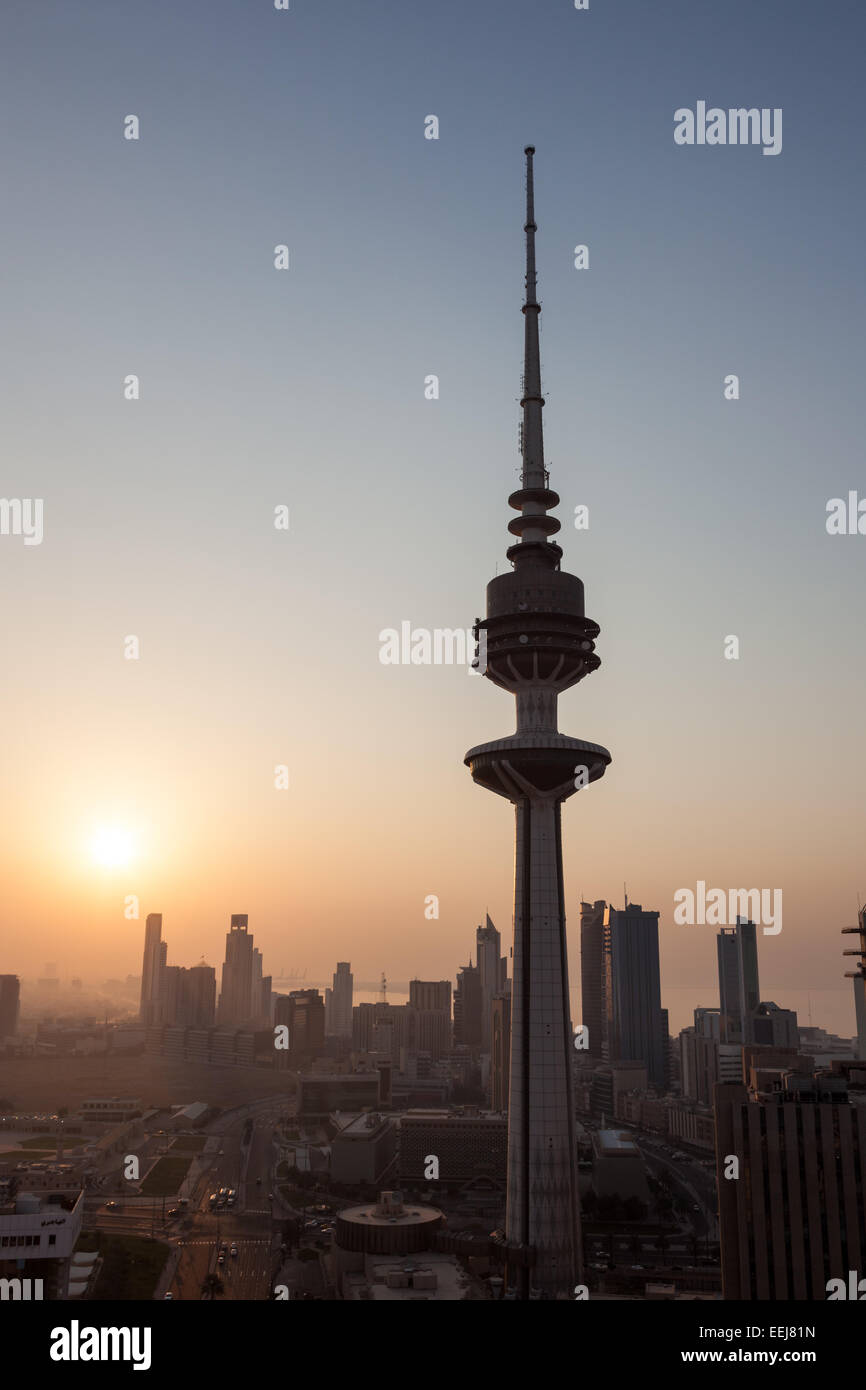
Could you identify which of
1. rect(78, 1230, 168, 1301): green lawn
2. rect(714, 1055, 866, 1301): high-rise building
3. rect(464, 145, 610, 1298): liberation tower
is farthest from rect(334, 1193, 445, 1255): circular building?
rect(714, 1055, 866, 1301): high-rise building

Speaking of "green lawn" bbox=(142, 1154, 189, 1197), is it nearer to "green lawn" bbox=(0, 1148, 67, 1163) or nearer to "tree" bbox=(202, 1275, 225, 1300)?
"green lawn" bbox=(0, 1148, 67, 1163)

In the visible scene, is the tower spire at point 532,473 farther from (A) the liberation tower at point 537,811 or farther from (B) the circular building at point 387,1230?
(B) the circular building at point 387,1230

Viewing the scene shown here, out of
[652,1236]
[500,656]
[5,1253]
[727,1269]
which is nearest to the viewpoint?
[5,1253]

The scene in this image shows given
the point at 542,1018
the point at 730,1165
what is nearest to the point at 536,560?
the point at 542,1018

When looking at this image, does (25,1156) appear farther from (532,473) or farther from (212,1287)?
(532,473)

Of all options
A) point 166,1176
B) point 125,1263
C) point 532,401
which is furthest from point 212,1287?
point 532,401

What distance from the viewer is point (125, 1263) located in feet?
366

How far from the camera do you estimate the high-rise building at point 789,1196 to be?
7912cm

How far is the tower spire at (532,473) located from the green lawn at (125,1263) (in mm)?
78071

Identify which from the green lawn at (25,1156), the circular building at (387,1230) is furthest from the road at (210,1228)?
the green lawn at (25,1156)

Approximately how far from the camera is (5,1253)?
71.2 m

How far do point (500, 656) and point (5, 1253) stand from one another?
208 ft

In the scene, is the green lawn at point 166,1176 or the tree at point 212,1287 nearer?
the tree at point 212,1287
